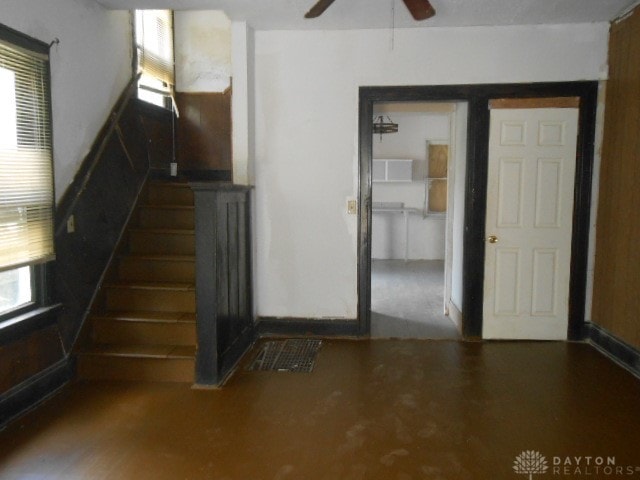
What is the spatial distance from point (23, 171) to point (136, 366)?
5.00ft

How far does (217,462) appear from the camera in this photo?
8.04 ft

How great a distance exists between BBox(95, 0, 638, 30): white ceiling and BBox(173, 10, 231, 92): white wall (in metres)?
1.52

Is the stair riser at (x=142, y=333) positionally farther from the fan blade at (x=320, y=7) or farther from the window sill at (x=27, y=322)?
the fan blade at (x=320, y=7)

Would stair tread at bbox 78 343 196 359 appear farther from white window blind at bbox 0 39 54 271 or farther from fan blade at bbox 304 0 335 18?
fan blade at bbox 304 0 335 18

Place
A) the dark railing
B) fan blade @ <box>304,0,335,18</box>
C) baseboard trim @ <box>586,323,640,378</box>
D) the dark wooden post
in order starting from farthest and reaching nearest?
baseboard trim @ <box>586,323,640,378</box>
the dark railing
the dark wooden post
fan blade @ <box>304,0,335,18</box>

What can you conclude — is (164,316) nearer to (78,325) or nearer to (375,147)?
(78,325)

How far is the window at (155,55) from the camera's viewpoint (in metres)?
4.80

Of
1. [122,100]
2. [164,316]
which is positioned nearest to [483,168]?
[164,316]

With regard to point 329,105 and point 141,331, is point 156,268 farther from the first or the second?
point 329,105

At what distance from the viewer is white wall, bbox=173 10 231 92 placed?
222 inches

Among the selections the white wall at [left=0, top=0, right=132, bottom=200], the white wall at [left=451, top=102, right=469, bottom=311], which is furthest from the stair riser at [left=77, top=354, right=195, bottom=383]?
the white wall at [left=451, top=102, right=469, bottom=311]

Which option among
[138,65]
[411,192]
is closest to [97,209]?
[138,65]

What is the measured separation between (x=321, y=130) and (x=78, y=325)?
256cm

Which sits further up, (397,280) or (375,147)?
(375,147)
